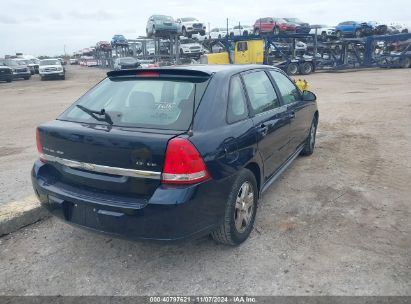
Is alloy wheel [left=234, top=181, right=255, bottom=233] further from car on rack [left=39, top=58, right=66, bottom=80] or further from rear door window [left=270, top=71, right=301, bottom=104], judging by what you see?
car on rack [left=39, top=58, right=66, bottom=80]

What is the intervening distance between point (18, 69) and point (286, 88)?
30986 millimetres

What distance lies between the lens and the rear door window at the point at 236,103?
315 centimetres

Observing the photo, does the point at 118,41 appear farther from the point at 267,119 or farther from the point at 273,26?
the point at 267,119

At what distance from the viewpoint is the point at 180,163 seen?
102 inches

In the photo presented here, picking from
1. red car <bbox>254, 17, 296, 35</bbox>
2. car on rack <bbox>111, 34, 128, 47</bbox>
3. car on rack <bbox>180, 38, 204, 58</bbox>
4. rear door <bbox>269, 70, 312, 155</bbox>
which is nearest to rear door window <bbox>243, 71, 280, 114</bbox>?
rear door <bbox>269, 70, 312, 155</bbox>

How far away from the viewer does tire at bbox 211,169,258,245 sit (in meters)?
3.06

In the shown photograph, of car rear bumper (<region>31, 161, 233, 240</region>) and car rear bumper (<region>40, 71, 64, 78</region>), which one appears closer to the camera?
car rear bumper (<region>31, 161, 233, 240</region>)

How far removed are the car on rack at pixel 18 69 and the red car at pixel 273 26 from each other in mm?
20334

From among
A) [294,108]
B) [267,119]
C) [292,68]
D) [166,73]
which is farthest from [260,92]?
[292,68]

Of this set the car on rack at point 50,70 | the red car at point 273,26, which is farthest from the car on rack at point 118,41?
the red car at point 273,26

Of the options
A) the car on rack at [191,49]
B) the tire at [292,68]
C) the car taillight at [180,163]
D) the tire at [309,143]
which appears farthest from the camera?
the car on rack at [191,49]

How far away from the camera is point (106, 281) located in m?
2.91

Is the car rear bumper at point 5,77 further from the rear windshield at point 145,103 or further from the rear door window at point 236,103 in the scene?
the rear door window at point 236,103

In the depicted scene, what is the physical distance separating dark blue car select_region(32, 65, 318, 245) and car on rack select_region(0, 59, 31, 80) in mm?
30952
